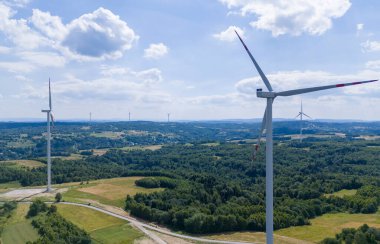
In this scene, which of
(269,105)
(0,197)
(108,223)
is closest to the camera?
(269,105)

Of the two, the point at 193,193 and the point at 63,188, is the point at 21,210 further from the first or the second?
the point at 193,193

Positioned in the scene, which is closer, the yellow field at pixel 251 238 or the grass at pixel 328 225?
the yellow field at pixel 251 238

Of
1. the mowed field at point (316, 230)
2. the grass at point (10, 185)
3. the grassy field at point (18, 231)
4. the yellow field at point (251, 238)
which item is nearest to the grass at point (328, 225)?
the mowed field at point (316, 230)

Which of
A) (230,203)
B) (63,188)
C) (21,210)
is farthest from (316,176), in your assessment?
(21,210)

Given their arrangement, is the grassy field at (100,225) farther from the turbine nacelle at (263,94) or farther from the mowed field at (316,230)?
the turbine nacelle at (263,94)

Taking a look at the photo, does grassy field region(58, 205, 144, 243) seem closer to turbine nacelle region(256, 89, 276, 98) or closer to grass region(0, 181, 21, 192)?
turbine nacelle region(256, 89, 276, 98)


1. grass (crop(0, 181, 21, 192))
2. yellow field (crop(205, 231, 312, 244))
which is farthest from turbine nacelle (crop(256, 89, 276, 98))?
grass (crop(0, 181, 21, 192))
